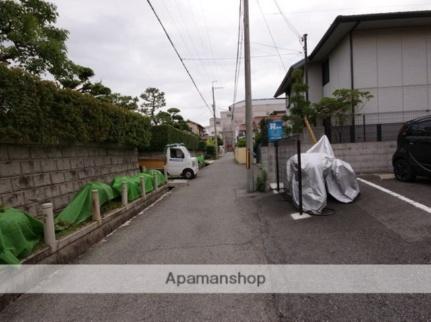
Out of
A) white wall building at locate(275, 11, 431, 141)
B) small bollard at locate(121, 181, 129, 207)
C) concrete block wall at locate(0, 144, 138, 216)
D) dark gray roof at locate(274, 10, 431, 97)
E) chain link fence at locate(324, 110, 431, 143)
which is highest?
dark gray roof at locate(274, 10, 431, 97)

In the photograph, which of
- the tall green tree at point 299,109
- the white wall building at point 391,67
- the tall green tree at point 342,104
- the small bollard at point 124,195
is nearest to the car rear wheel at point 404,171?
the tall green tree at point 342,104

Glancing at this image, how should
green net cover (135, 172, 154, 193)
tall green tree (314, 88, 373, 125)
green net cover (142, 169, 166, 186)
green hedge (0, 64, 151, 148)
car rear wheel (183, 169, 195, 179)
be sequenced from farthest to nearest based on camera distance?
car rear wheel (183, 169, 195, 179), tall green tree (314, 88, 373, 125), green net cover (142, 169, 166, 186), green net cover (135, 172, 154, 193), green hedge (0, 64, 151, 148)

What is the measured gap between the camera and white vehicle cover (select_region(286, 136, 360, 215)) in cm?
600

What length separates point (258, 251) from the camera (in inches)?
169

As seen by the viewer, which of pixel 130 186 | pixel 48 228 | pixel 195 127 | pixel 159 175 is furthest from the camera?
pixel 195 127

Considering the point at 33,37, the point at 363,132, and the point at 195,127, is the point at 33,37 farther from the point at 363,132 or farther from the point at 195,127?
the point at 195,127

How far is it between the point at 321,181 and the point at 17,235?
5.26 metres

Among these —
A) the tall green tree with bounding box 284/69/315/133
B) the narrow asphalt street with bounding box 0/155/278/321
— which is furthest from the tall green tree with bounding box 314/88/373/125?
the narrow asphalt street with bounding box 0/155/278/321

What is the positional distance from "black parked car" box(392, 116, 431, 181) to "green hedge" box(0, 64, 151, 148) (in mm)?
8092

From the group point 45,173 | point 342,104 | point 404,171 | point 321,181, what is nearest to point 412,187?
point 404,171

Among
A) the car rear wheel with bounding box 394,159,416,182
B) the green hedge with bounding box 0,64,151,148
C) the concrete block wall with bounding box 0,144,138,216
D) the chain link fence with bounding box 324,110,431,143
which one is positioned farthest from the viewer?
the chain link fence with bounding box 324,110,431,143

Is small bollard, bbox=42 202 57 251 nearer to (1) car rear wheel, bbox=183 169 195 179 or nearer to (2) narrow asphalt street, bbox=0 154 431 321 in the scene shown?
(2) narrow asphalt street, bbox=0 154 431 321

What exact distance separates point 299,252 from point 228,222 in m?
2.30

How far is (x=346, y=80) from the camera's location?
507 inches
